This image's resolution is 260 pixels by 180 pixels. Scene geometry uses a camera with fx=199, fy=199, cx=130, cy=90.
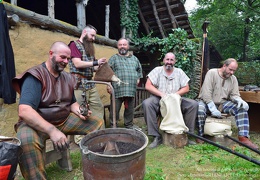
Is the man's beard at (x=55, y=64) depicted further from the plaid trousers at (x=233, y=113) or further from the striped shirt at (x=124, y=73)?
the plaid trousers at (x=233, y=113)

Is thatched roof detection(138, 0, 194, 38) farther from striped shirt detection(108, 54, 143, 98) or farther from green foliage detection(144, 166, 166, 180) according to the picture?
green foliage detection(144, 166, 166, 180)

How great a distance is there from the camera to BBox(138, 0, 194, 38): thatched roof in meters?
6.23

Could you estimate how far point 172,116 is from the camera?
10.9 feet

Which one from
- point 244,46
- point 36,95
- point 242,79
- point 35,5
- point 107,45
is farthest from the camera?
point 244,46

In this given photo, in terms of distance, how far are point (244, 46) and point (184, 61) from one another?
12830 millimetres

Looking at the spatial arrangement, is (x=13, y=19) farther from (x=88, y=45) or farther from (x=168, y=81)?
(x=168, y=81)

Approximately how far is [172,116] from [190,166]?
2.76 feet

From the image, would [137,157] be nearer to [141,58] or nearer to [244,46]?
[141,58]

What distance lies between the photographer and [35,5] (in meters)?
7.55

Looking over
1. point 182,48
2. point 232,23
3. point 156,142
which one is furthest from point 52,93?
point 232,23

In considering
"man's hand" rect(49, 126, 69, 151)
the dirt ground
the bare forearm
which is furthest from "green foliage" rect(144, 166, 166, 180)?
the dirt ground

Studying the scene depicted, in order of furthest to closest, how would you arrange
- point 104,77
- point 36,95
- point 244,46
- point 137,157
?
1. point 244,46
2. point 104,77
3. point 36,95
4. point 137,157

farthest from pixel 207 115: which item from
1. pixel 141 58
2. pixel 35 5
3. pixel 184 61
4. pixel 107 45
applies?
pixel 35 5

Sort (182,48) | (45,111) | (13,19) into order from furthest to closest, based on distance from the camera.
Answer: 1. (182,48)
2. (13,19)
3. (45,111)
